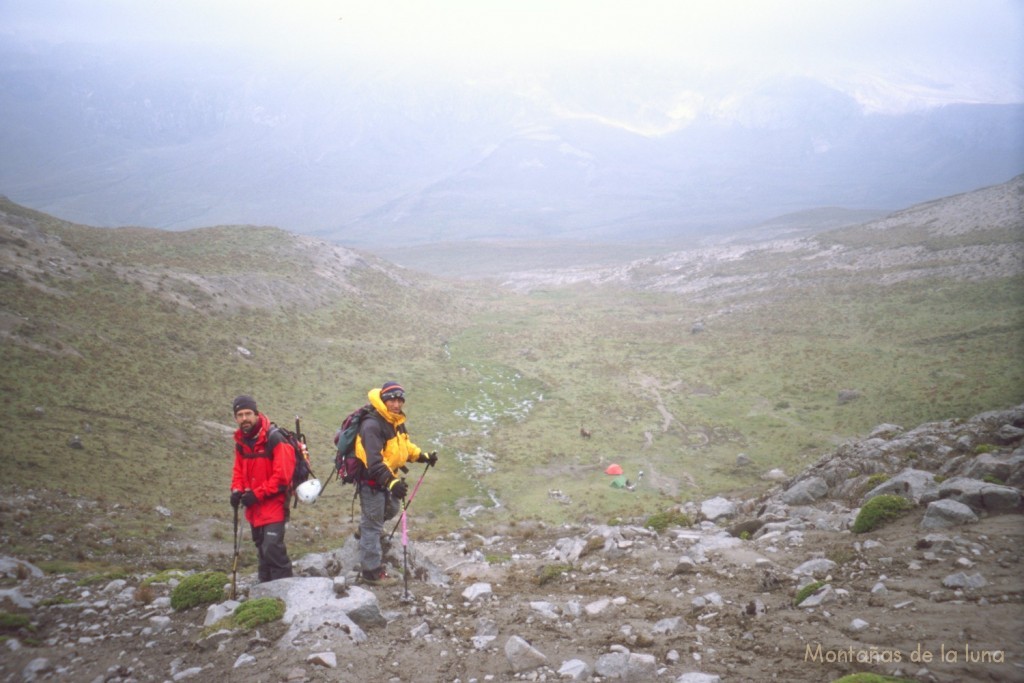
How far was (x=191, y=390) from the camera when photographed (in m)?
31.4

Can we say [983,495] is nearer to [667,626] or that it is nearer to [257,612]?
[667,626]

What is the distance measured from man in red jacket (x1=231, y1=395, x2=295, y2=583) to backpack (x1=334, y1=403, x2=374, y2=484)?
854 mm

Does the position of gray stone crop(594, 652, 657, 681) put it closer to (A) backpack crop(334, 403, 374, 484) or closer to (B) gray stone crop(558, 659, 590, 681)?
(B) gray stone crop(558, 659, 590, 681)

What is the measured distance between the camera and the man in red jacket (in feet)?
31.9

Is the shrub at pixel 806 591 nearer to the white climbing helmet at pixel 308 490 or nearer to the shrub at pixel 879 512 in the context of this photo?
the shrub at pixel 879 512

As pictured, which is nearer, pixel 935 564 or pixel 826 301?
pixel 935 564

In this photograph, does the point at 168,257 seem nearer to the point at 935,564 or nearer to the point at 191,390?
the point at 191,390

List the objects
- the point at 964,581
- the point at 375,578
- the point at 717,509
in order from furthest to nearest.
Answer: the point at 717,509 < the point at 375,578 < the point at 964,581

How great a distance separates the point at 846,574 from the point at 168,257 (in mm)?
59766

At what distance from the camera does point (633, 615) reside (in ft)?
31.6

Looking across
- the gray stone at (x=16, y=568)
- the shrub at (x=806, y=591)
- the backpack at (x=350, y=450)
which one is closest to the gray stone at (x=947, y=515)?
the shrub at (x=806, y=591)

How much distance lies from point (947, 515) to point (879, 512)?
140 centimetres

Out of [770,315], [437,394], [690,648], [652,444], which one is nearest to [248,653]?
[690,648]

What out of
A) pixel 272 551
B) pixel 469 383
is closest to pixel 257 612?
pixel 272 551
